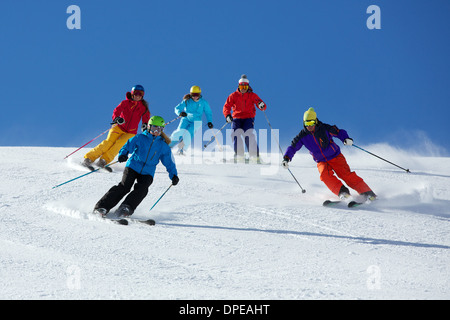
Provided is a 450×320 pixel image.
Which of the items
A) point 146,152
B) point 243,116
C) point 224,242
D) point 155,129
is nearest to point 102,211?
point 146,152

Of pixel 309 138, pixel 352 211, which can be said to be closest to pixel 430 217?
pixel 352 211

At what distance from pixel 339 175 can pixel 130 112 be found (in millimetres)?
3748

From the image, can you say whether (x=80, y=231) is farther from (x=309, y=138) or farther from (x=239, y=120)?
(x=239, y=120)

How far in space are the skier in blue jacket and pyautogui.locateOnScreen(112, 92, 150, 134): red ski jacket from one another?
96.2 inches

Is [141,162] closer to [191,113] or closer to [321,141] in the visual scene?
[321,141]

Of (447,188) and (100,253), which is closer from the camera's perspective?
(100,253)

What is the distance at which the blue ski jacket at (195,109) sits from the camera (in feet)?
34.9

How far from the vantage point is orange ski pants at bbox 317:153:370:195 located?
6742 mm

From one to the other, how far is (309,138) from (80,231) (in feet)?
11.9

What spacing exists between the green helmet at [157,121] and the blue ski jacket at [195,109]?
466 centimetres

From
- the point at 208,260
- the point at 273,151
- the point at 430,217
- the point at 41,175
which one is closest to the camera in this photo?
the point at 208,260
